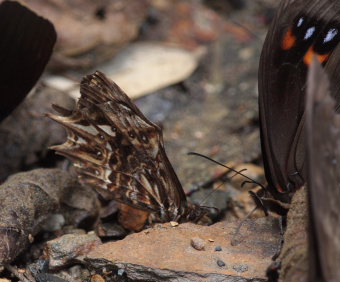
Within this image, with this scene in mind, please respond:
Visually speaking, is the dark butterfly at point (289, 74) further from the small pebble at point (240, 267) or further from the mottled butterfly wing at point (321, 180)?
the mottled butterfly wing at point (321, 180)

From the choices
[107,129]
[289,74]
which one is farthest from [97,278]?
[289,74]

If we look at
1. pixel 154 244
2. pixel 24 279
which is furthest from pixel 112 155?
pixel 24 279

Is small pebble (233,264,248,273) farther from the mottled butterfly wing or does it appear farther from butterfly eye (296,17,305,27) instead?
A: butterfly eye (296,17,305,27)

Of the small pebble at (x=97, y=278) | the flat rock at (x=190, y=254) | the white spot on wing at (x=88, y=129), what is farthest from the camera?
the white spot on wing at (x=88, y=129)

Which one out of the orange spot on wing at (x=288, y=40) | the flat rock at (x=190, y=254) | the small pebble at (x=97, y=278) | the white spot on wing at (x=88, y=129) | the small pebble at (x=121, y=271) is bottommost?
the small pebble at (x=97, y=278)

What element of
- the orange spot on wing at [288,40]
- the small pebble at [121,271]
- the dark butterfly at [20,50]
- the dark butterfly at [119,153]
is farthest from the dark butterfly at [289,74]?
the dark butterfly at [20,50]

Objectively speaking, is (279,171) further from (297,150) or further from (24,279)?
(24,279)
